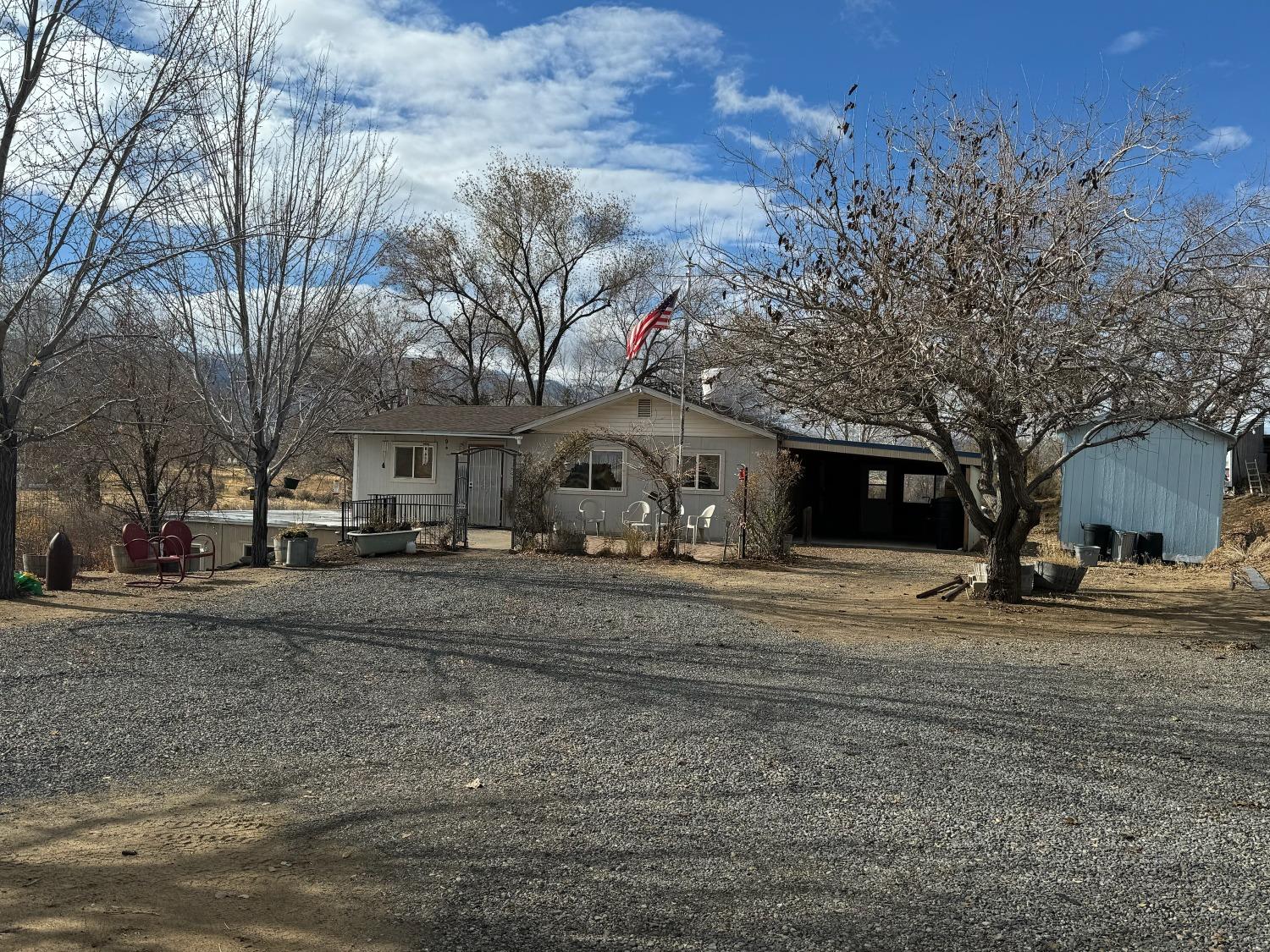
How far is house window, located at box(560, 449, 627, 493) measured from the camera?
22.8m

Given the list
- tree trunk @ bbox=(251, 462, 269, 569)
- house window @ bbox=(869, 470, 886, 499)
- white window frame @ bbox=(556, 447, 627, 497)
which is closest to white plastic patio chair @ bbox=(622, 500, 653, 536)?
white window frame @ bbox=(556, 447, 627, 497)

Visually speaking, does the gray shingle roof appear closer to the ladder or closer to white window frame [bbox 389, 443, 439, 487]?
white window frame [bbox 389, 443, 439, 487]

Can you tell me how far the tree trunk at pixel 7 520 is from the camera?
1170cm

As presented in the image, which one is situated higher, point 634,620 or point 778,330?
point 778,330

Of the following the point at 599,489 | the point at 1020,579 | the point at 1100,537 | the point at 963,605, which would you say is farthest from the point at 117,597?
the point at 1100,537

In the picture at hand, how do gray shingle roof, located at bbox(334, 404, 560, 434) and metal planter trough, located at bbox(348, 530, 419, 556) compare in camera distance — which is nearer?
metal planter trough, located at bbox(348, 530, 419, 556)

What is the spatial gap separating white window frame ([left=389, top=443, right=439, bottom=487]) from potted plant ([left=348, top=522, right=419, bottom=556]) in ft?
19.1

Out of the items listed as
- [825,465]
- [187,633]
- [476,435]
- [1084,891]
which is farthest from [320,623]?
[825,465]

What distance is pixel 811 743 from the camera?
20.0ft

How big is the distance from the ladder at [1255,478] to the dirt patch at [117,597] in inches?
1268

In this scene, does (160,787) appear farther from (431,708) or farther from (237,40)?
(237,40)

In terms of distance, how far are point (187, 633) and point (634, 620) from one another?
471 centimetres

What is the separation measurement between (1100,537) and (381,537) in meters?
15.0

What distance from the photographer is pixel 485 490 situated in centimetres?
2480
